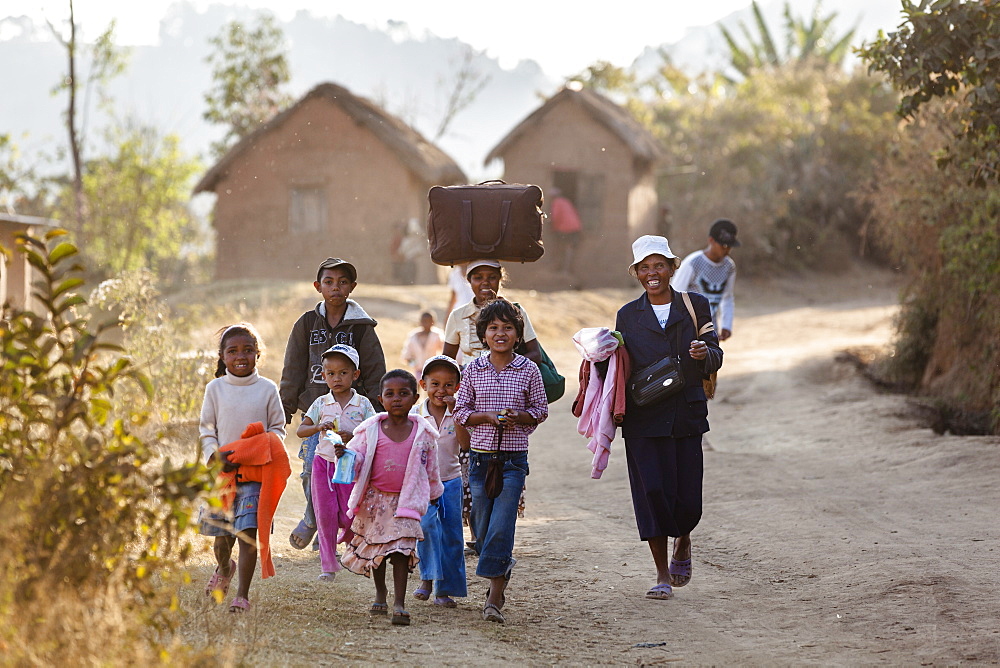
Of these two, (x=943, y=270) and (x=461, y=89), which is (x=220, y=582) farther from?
(x=461, y=89)

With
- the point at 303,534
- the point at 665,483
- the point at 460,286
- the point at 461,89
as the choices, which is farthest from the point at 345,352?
the point at 461,89

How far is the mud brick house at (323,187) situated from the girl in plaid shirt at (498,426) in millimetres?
16242

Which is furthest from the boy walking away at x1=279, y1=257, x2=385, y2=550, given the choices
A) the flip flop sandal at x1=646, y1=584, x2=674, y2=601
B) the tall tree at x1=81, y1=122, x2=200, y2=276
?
the tall tree at x1=81, y1=122, x2=200, y2=276

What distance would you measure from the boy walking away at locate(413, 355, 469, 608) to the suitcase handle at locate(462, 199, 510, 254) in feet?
3.05

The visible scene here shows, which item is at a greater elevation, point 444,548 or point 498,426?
point 498,426

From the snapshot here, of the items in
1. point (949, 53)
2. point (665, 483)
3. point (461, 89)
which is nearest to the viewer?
point (665, 483)

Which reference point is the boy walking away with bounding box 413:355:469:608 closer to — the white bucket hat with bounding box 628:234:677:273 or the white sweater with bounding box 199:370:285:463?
the white sweater with bounding box 199:370:285:463

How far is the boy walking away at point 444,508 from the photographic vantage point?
548 cm

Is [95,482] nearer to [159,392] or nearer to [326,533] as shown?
[326,533]

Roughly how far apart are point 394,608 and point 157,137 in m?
28.0

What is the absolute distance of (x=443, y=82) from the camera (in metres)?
41.2

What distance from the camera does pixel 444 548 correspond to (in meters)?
5.50

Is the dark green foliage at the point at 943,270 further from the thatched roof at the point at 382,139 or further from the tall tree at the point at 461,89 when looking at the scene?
the tall tree at the point at 461,89

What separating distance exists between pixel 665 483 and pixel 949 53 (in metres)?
4.09
